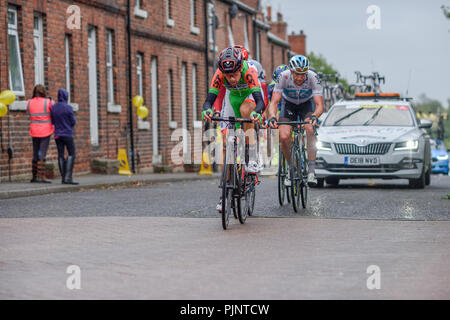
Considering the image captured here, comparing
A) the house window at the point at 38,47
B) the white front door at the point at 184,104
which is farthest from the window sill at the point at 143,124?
the house window at the point at 38,47

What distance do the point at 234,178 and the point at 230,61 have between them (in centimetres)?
132

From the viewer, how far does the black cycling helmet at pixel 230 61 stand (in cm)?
1015

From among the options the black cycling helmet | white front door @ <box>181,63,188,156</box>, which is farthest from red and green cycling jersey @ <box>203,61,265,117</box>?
white front door @ <box>181,63,188,156</box>

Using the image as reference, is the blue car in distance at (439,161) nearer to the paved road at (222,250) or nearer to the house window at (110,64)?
the house window at (110,64)

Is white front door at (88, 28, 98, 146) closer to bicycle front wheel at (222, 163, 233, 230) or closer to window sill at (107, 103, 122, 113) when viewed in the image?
window sill at (107, 103, 122, 113)

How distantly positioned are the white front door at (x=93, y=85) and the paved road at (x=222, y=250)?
41.2 feet

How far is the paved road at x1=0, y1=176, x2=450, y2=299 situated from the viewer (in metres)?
6.44

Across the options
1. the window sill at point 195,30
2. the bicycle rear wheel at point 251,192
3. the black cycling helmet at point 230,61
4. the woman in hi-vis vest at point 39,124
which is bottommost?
the bicycle rear wheel at point 251,192

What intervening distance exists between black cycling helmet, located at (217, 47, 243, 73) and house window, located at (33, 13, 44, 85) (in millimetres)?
12989

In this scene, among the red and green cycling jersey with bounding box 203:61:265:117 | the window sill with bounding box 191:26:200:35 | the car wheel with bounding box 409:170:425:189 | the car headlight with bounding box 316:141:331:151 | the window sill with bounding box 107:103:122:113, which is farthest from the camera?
the window sill with bounding box 191:26:200:35

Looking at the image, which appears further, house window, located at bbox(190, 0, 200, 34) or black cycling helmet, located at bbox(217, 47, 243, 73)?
house window, located at bbox(190, 0, 200, 34)
